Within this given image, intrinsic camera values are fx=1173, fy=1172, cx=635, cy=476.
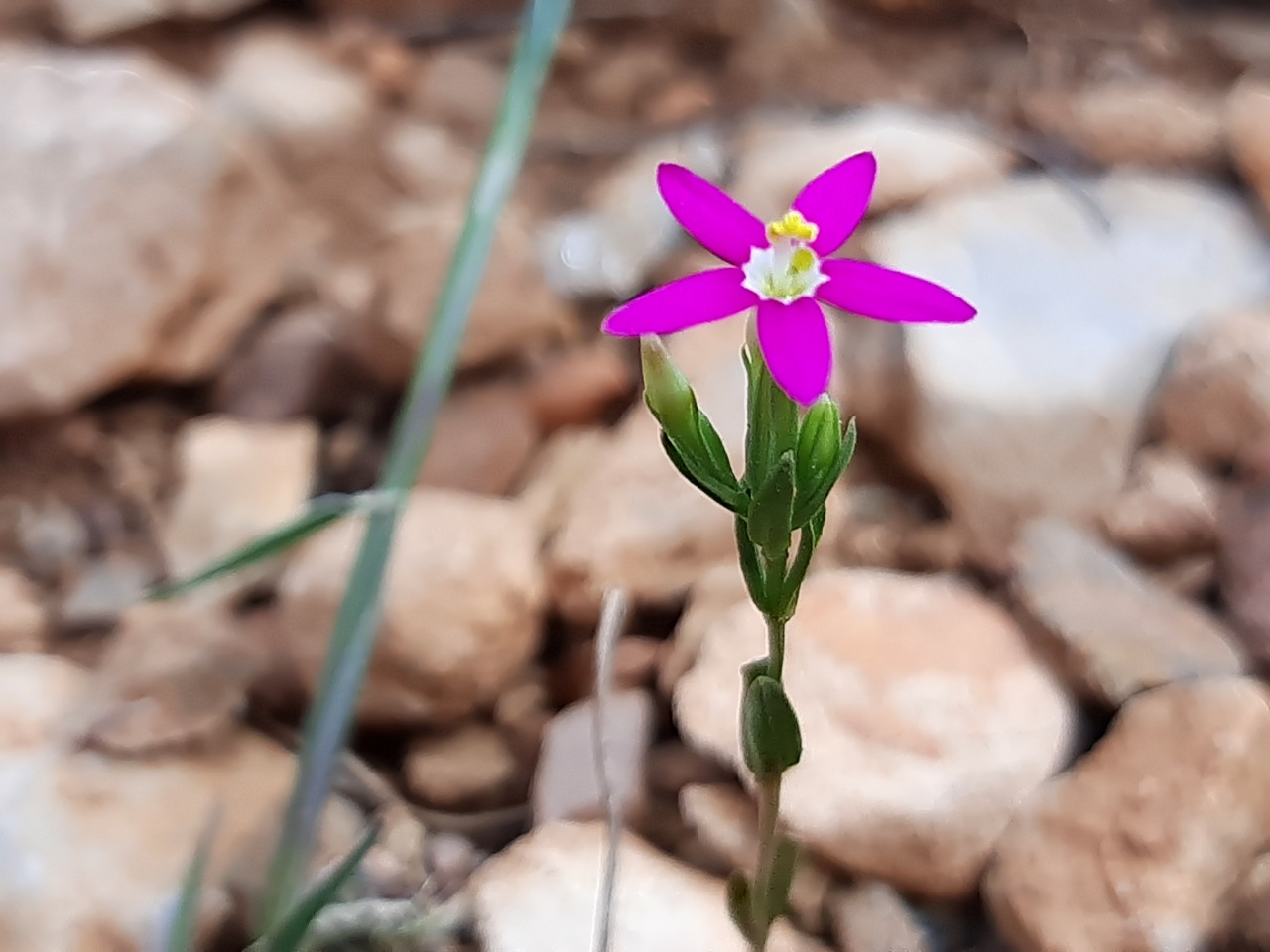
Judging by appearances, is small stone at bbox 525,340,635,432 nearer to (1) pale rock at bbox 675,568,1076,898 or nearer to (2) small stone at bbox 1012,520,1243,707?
(1) pale rock at bbox 675,568,1076,898

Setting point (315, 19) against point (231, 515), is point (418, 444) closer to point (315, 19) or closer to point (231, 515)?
point (231, 515)

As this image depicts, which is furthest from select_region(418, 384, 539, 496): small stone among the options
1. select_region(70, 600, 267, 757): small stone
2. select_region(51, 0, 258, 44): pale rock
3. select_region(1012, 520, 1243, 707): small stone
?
select_region(51, 0, 258, 44): pale rock

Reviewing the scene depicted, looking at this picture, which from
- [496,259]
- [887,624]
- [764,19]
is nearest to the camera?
[887,624]

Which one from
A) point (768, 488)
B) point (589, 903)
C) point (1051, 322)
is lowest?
point (589, 903)

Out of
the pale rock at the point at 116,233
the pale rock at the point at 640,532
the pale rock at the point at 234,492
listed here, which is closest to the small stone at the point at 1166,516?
the pale rock at the point at 640,532

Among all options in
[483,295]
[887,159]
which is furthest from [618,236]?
[887,159]

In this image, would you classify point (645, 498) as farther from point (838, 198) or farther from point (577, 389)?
point (838, 198)

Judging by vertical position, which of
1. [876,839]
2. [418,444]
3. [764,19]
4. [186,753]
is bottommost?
[186,753]

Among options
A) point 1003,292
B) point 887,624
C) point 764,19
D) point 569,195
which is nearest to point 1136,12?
point 764,19
